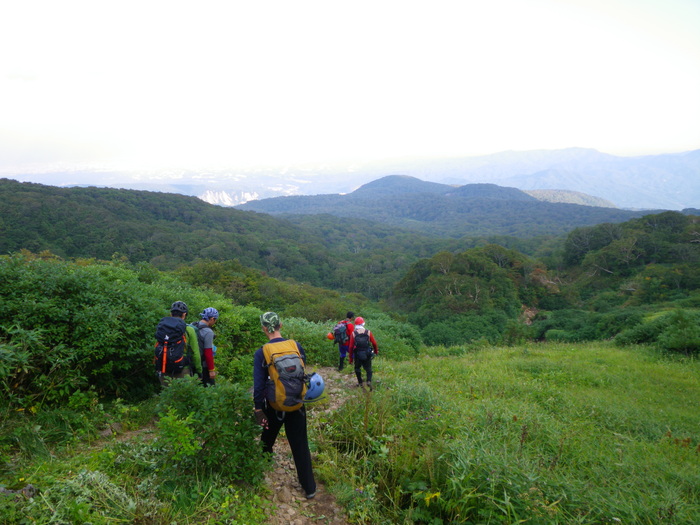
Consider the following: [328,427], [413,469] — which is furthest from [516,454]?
[328,427]

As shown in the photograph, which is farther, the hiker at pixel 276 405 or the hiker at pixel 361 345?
the hiker at pixel 361 345

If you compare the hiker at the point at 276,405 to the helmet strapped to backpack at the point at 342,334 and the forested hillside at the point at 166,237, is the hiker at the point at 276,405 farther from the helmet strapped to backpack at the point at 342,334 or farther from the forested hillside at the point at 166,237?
the forested hillside at the point at 166,237

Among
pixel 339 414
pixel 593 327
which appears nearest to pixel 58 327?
pixel 339 414

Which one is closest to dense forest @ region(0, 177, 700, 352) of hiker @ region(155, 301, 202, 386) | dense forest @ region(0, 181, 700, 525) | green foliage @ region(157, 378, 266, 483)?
dense forest @ region(0, 181, 700, 525)

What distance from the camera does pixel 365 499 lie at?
10.4 ft

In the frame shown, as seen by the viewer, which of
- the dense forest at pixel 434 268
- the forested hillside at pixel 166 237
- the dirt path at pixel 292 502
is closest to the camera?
the dirt path at pixel 292 502

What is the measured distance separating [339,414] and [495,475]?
7.27ft

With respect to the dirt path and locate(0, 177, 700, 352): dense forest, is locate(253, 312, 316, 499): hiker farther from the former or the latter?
locate(0, 177, 700, 352): dense forest

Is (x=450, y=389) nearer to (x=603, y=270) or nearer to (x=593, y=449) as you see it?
(x=593, y=449)

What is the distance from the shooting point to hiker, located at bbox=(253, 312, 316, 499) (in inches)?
123

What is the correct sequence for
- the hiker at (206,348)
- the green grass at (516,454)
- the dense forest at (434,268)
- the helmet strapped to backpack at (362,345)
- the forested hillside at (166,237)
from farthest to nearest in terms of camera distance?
the forested hillside at (166,237)
the dense forest at (434,268)
the helmet strapped to backpack at (362,345)
the hiker at (206,348)
the green grass at (516,454)

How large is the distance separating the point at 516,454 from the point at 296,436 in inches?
90.0

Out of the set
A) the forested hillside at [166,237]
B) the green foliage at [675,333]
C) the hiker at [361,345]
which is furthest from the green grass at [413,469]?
the forested hillside at [166,237]

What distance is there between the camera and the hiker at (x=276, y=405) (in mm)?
3131
